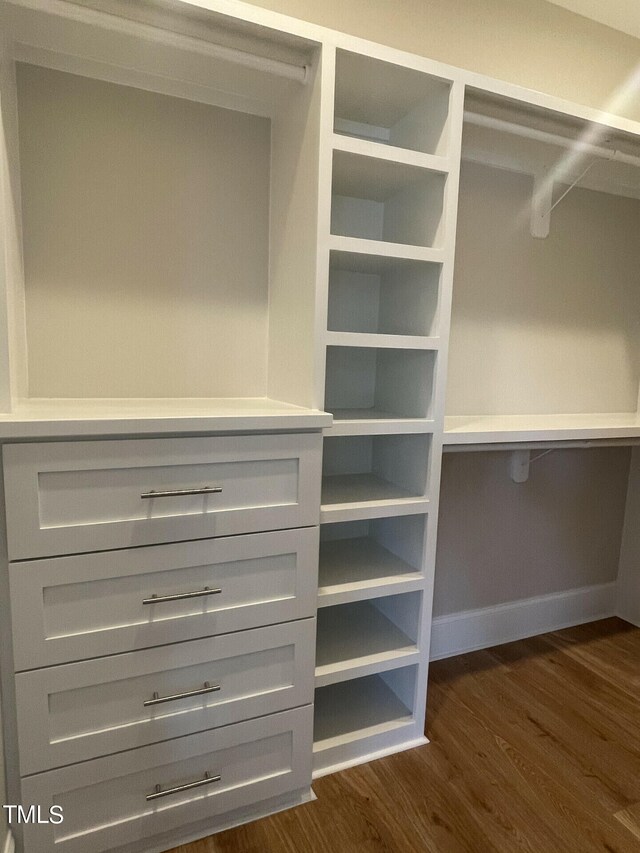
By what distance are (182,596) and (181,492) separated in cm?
24

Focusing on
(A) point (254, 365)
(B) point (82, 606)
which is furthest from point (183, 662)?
(A) point (254, 365)

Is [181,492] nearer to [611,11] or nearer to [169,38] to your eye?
[169,38]

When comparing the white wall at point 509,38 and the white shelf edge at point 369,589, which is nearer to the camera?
the white shelf edge at point 369,589

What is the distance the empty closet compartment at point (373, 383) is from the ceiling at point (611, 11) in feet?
4.92

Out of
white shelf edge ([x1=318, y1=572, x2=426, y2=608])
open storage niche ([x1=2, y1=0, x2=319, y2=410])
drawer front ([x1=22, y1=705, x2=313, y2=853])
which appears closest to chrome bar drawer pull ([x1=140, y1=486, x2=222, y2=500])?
open storage niche ([x1=2, y1=0, x2=319, y2=410])

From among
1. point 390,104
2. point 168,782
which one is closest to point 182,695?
point 168,782

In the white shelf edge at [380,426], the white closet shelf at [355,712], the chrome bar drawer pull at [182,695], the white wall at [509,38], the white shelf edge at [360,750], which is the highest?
the white wall at [509,38]

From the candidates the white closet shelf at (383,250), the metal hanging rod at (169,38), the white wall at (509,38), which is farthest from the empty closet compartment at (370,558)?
the white wall at (509,38)

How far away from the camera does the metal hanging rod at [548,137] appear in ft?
4.75

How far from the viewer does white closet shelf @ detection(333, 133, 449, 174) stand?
3.97ft

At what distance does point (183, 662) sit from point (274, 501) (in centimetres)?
41

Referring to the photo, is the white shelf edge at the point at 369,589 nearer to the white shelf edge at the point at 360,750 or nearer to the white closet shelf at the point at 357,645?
the white closet shelf at the point at 357,645

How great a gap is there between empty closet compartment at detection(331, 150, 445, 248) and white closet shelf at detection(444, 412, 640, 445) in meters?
0.55

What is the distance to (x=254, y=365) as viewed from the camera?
1553 mm
